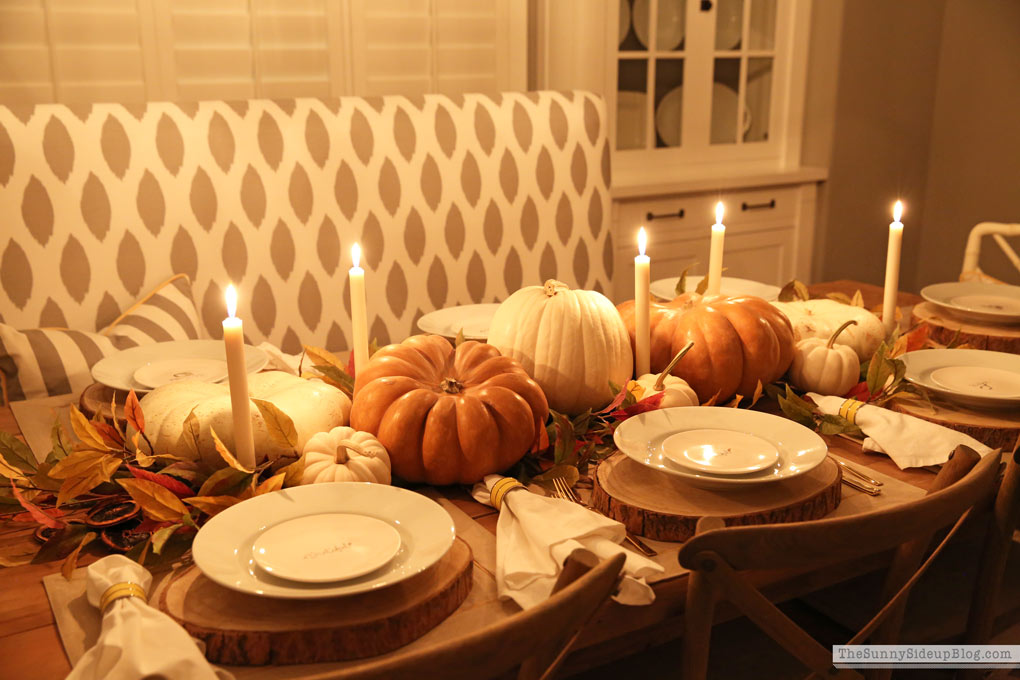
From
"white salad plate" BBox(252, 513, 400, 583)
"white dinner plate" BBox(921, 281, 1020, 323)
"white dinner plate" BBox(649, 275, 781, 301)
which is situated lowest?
"white salad plate" BBox(252, 513, 400, 583)

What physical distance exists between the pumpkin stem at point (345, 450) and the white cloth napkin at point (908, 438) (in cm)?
59

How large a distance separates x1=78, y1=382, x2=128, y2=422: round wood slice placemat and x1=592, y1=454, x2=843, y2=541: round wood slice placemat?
604mm

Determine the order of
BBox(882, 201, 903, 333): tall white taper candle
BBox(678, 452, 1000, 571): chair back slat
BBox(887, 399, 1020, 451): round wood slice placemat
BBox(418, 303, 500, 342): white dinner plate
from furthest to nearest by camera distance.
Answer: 1. BBox(418, 303, 500, 342): white dinner plate
2. BBox(882, 201, 903, 333): tall white taper candle
3. BBox(887, 399, 1020, 451): round wood slice placemat
4. BBox(678, 452, 1000, 571): chair back slat

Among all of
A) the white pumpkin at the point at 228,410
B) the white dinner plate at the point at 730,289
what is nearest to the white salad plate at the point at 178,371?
the white pumpkin at the point at 228,410

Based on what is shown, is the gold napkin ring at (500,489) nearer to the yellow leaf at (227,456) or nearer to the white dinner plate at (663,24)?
the yellow leaf at (227,456)

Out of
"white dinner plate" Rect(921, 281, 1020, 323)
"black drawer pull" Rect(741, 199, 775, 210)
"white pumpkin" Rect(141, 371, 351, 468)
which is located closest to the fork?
"white pumpkin" Rect(141, 371, 351, 468)

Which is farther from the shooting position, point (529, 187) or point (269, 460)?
point (529, 187)

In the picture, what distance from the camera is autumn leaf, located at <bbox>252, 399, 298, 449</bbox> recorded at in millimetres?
917

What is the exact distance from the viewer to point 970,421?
1.11 metres

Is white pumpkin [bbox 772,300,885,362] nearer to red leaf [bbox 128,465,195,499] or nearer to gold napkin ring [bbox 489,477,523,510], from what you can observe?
gold napkin ring [bbox 489,477,523,510]

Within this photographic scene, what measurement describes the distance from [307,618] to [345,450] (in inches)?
9.8

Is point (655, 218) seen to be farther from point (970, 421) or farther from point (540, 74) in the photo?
point (970, 421)

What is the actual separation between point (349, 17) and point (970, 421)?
7.47ft

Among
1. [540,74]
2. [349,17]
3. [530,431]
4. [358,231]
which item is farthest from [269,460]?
[540,74]
